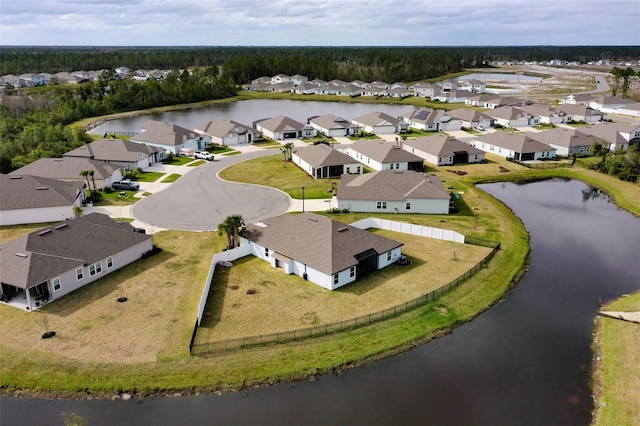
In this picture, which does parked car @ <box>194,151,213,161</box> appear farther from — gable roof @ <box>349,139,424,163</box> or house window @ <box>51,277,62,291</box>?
house window @ <box>51,277,62,291</box>

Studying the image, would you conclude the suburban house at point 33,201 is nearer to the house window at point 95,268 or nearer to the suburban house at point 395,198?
the house window at point 95,268

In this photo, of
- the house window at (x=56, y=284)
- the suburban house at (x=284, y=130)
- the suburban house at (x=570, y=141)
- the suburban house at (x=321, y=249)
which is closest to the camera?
the house window at (x=56, y=284)

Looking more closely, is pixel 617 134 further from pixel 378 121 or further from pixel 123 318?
pixel 123 318

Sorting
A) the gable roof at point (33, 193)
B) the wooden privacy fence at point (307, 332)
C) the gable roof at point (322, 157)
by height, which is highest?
the gable roof at point (322, 157)

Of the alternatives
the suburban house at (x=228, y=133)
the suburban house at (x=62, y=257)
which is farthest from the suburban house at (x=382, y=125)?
the suburban house at (x=62, y=257)

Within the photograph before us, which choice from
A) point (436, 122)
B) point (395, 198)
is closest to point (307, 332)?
point (395, 198)

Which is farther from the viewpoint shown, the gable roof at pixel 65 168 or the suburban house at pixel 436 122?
the suburban house at pixel 436 122

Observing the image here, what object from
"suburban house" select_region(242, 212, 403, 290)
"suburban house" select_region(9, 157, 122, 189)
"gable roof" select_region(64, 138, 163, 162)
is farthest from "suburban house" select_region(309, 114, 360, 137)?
"suburban house" select_region(242, 212, 403, 290)
